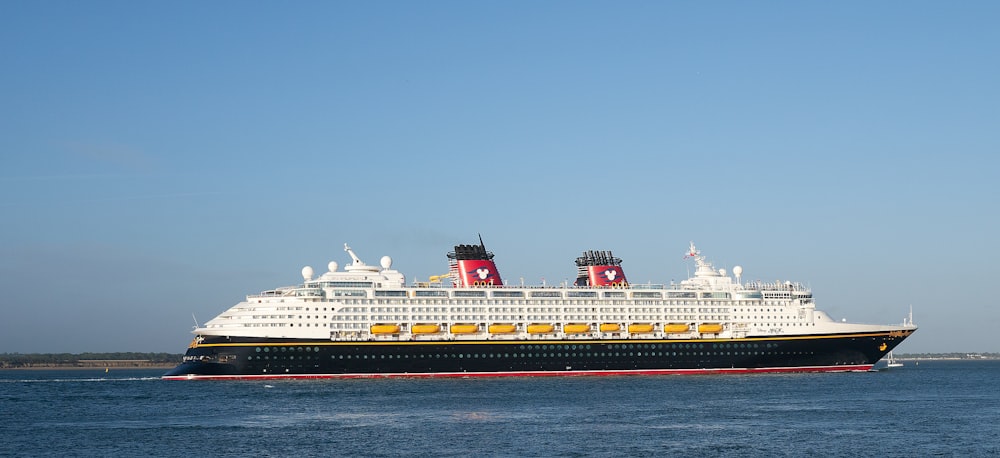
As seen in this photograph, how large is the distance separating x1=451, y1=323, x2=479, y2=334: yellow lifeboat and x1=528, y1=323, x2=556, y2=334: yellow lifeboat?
4.27 meters

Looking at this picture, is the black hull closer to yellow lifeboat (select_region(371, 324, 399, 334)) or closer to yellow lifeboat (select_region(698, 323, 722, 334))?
yellow lifeboat (select_region(371, 324, 399, 334))

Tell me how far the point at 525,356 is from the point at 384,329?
11.0 metres

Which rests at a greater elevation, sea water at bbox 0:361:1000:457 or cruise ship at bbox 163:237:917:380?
cruise ship at bbox 163:237:917:380

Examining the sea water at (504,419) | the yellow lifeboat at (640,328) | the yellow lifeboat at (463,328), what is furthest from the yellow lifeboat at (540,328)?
the sea water at (504,419)

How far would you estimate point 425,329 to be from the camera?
261 ft

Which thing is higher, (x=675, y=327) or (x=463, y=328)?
(x=463, y=328)

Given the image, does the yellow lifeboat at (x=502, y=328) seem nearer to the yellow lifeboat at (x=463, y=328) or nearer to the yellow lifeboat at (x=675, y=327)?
the yellow lifeboat at (x=463, y=328)

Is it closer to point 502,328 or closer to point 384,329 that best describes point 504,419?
point 384,329

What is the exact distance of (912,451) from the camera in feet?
126

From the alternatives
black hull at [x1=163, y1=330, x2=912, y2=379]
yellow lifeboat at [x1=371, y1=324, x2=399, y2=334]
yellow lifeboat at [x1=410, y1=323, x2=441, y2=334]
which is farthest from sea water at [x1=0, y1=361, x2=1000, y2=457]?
yellow lifeboat at [x1=410, y1=323, x2=441, y2=334]

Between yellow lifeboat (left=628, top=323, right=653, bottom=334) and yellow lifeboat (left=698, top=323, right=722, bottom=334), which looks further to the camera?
yellow lifeboat (left=698, top=323, right=722, bottom=334)

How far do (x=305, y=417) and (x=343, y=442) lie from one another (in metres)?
9.30

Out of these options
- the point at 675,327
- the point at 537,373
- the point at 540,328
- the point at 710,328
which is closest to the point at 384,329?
the point at 537,373

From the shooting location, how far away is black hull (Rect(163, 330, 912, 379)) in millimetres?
74750
